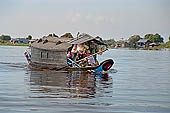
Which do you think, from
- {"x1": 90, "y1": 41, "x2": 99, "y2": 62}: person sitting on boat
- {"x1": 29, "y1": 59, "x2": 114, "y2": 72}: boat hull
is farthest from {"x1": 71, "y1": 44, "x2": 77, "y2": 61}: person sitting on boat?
{"x1": 90, "y1": 41, "x2": 99, "y2": 62}: person sitting on boat

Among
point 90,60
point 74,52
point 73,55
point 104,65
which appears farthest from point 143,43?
point 104,65

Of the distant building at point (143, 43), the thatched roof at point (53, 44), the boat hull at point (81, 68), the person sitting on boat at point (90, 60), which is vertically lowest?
the boat hull at point (81, 68)

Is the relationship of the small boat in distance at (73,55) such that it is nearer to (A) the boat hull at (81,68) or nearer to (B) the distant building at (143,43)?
(A) the boat hull at (81,68)

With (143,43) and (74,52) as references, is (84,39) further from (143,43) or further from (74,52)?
(143,43)

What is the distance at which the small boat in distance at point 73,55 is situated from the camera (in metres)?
26.6

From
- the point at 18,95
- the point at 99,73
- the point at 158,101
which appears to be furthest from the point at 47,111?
the point at 99,73

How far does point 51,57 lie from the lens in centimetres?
2886

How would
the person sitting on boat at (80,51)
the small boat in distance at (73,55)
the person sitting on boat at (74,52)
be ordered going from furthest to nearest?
the person sitting on boat at (74,52), the person sitting on boat at (80,51), the small boat in distance at (73,55)

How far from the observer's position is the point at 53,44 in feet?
97.6

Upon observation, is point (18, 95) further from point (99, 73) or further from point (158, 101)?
point (99, 73)

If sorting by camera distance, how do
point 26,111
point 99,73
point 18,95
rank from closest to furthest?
point 26,111 → point 18,95 → point 99,73

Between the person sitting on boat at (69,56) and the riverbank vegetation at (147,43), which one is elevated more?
the riverbank vegetation at (147,43)

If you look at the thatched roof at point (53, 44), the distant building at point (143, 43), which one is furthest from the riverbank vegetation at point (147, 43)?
the thatched roof at point (53, 44)

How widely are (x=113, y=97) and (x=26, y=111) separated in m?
4.58
